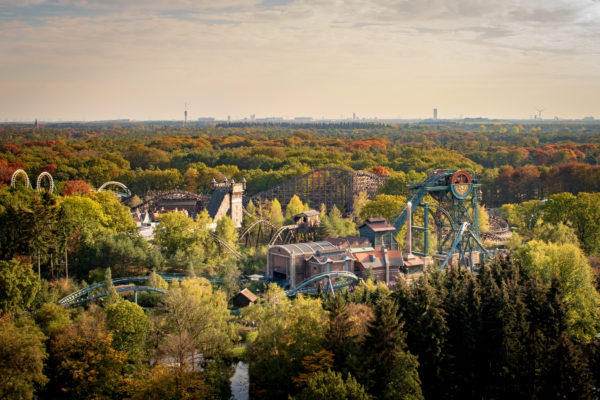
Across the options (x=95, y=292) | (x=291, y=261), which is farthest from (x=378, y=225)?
(x=95, y=292)

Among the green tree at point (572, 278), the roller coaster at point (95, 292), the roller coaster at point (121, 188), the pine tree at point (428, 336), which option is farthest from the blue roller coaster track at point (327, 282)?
the roller coaster at point (121, 188)

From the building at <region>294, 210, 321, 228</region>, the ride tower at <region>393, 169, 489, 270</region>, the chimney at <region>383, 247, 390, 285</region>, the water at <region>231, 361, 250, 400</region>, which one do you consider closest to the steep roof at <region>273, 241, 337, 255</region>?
the chimney at <region>383, 247, 390, 285</region>

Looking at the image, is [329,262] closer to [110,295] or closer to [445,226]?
[445,226]

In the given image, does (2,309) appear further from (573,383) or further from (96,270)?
(573,383)

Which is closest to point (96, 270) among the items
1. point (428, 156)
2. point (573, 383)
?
point (573, 383)

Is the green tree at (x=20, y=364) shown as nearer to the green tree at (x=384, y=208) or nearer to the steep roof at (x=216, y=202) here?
the steep roof at (x=216, y=202)
